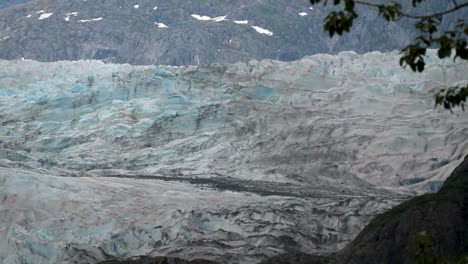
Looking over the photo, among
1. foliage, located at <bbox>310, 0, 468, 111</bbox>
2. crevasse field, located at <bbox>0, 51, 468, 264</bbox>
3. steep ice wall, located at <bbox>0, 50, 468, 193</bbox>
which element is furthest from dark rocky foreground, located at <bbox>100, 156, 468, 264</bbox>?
foliage, located at <bbox>310, 0, 468, 111</bbox>

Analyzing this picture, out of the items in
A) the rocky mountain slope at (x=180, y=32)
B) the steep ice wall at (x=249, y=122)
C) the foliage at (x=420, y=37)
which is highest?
the foliage at (x=420, y=37)

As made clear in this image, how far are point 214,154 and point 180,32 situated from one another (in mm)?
122955

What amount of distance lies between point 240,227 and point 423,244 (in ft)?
115

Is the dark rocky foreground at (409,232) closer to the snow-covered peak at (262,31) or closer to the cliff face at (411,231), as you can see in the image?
the cliff face at (411,231)

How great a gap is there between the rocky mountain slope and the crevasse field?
91759 mm

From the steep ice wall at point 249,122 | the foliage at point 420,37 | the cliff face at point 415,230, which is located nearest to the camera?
the foliage at point 420,37

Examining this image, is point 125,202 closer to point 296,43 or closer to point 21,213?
point 21,213

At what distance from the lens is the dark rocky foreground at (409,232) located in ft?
98.6

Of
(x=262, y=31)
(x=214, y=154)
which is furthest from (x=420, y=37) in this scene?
(x=262, y=31)

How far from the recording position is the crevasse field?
42312 mm

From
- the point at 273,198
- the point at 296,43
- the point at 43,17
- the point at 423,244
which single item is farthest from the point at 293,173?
the point at 43,17

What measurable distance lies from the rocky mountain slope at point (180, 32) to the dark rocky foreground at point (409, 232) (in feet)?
468

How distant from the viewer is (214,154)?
6325 cm

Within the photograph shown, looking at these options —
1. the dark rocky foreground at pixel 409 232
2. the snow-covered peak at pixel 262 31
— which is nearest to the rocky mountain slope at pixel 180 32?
the snow-covered peak at pixel 262 31
